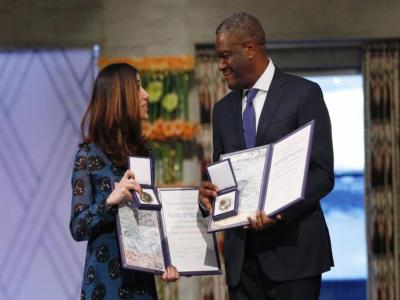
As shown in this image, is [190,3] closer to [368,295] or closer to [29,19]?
[29,19]

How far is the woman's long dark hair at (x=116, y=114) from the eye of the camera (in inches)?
119

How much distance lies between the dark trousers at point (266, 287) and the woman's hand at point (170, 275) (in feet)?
0.68

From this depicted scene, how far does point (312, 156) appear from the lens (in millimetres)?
2920

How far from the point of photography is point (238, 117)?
10.2ft

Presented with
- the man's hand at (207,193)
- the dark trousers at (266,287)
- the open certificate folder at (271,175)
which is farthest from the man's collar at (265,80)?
the dark trousers at (266,287)

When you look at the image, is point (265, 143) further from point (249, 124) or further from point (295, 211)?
point (295, 211)

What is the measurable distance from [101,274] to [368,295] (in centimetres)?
327

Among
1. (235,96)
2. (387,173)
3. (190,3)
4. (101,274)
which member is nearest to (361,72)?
(387,173)

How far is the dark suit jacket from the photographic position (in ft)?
9.53

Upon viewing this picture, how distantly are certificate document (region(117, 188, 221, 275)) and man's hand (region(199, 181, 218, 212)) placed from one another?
11 cm

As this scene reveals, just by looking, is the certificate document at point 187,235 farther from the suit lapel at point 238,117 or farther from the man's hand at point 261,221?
the man's hand at point 261,221

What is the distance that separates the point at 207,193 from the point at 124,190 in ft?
1.04

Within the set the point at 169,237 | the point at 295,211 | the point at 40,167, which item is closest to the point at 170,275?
the point at 169,237

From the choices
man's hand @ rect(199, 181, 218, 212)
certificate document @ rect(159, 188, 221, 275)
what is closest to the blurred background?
certificate document @ rect(159, 188, 221, 275)
